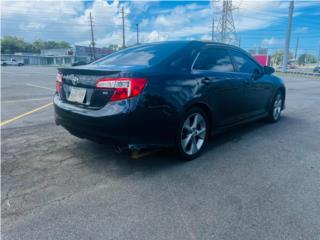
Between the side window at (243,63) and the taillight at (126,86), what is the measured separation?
216 cm

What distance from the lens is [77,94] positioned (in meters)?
3.12

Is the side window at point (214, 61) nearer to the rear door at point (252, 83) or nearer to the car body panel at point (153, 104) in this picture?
the car body panel at point (153, 104)

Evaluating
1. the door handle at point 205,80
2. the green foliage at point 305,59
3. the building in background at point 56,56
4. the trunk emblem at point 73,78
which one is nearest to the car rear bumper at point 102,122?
the trunk emblem at point 73,78

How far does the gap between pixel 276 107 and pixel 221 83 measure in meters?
2.59

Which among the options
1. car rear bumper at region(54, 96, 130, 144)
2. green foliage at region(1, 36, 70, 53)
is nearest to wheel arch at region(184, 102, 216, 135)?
car rear bumper at region(54, 96, 130, 144)

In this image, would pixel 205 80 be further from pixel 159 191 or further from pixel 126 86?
pixel 159 191

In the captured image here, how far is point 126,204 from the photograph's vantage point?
243 cm

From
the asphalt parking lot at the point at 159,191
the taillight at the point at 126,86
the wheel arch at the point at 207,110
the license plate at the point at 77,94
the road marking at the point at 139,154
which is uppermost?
the taillight at the point at 126,86

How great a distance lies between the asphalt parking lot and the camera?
6.84ft

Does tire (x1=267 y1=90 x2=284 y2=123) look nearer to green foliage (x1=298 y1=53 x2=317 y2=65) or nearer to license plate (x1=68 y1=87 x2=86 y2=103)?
license plate (x1=68 y1=87 x2=86 y2=103)

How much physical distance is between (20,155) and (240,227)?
10.1ft

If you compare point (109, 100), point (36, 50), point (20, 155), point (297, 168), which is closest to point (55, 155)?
point (20, 155)

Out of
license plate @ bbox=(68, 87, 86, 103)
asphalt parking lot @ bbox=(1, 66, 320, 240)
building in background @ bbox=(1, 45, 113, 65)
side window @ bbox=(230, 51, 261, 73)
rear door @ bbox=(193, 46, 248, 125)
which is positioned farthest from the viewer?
building in background @ bbox=(1, 45, 113, 65)

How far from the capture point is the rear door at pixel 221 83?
138 inches
